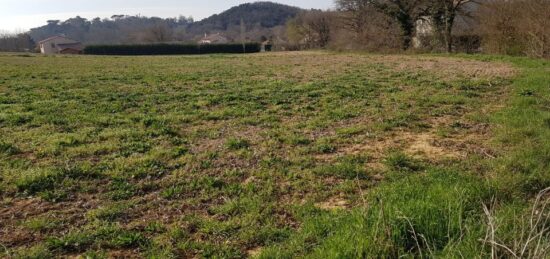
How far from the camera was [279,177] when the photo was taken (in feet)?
18.4

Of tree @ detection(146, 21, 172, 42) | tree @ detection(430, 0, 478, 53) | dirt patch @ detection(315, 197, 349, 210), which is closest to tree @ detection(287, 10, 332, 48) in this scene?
tree @ detection(430, 0, 478, 53)

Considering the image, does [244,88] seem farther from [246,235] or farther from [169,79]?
[246,235]

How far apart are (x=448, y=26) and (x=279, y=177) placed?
103 feet

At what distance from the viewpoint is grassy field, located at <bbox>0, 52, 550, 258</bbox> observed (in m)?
3.77

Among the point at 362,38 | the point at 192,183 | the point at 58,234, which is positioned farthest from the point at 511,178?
the point at 362,38

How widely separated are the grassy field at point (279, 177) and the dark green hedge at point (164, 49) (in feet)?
195

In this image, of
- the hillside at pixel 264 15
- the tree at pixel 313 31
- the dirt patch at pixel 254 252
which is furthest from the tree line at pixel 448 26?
the hillside at pixel 264 15

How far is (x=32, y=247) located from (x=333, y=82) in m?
12.5

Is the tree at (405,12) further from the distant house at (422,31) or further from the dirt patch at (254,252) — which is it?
the dirt patch at (254,252)

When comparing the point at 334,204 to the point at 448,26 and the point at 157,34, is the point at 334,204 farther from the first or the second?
the point at 157,34

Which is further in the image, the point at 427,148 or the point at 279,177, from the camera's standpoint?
the point at 427,148

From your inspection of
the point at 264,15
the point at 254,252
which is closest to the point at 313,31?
the point at 254,252

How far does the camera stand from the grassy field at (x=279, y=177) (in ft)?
12.4

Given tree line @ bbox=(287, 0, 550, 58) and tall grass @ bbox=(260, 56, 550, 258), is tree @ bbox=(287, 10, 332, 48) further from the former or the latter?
tall grass @ bbox=(260, 56, 550, 258)
